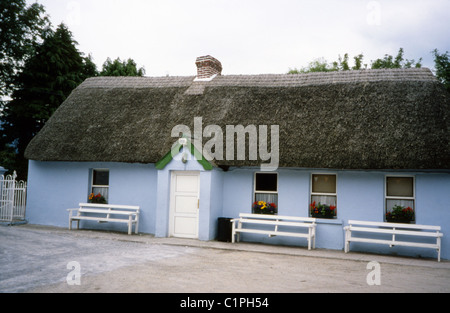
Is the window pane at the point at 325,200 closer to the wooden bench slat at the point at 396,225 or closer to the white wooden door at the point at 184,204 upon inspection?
the wooden bench slat at the point at 396,225

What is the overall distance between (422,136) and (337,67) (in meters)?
26.2

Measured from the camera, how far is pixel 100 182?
13812 mm

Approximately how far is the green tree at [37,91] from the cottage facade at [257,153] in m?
12.8

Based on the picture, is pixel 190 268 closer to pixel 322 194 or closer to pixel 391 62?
pixel 322 194

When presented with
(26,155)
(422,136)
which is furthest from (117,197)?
(422,136)

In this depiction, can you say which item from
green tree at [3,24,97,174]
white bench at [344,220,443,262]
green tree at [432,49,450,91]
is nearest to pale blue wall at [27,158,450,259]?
white bench at [344,220,443,262]

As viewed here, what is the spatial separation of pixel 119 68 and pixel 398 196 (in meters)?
28.1

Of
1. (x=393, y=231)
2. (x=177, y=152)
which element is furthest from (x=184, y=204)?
(x=393, y=231)

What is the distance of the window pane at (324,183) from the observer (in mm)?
11555

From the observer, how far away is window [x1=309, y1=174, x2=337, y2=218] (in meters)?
11.2

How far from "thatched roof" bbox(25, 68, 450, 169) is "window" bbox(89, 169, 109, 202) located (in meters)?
1.11

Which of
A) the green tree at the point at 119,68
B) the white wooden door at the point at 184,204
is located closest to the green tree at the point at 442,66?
the white wooden door at the point at 184,204

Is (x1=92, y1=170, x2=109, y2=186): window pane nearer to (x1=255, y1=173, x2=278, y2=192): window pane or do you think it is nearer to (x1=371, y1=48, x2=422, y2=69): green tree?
(x1=255, y1=173, x2=278, y2=192): window pane

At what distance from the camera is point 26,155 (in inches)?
543
